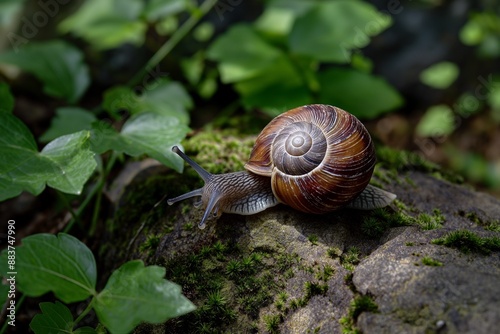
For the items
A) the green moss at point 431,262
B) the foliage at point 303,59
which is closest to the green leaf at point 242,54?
the foliage at point 303,59

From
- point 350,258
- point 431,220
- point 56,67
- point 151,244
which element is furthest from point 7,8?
point 431,220

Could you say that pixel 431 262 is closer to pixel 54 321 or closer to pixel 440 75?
pixel 54 321

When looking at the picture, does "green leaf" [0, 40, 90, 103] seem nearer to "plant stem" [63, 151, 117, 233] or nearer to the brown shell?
"plant stem" [63, 151, 117, 233]

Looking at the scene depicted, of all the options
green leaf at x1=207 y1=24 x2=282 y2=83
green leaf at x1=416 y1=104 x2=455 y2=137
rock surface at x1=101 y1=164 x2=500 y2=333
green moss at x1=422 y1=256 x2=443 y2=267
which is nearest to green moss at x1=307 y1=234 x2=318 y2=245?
rock surface at x1=101 y1=164 x2=500 y2=333

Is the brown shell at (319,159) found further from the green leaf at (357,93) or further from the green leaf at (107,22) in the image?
the green leaf at (107,22)

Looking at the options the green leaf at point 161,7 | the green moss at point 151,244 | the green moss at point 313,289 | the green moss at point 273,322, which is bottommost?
the green moss at point 273,322
